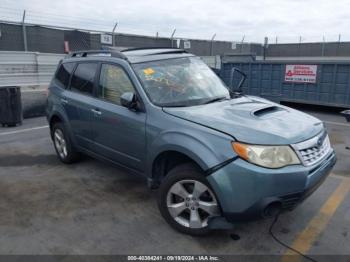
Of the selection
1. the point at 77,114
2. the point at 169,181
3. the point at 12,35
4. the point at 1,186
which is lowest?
the point at 1,186

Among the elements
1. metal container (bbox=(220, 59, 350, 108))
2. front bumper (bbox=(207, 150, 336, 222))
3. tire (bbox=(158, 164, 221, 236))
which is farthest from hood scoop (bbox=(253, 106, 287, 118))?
metal container (bbox=(220, 59, 350, 108))

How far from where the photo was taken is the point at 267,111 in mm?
3398

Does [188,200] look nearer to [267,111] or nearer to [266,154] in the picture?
[266,154]

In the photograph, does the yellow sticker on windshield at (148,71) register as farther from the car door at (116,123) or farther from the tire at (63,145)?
the tire at (63,145)

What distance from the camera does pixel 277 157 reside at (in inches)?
106

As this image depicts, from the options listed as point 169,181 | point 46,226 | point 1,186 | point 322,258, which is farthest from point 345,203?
point 1,186

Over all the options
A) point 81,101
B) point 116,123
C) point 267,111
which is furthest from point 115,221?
point 267,111

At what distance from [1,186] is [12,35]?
346 inches

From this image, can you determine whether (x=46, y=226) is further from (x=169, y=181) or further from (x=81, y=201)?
(x=169, y=181)

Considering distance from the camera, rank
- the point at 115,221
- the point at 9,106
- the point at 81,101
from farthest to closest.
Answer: the point at 9,106 → the point at 81,101 → the point at 115,221

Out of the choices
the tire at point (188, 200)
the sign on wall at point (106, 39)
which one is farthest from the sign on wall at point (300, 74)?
the tire at point (188, 200)

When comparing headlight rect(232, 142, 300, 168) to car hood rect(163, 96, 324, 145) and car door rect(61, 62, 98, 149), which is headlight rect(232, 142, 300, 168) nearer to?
car hood rect(163, 96, 324, 145)

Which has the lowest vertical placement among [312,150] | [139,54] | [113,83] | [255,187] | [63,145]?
[63,145]

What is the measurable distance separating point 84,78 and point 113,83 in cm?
79
